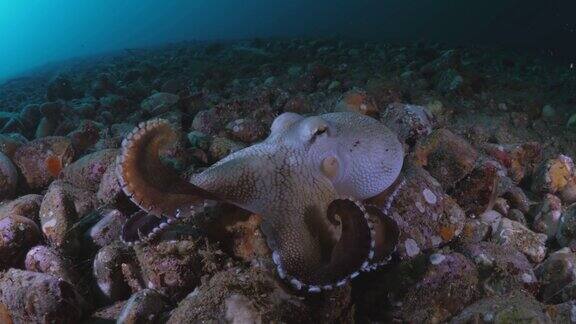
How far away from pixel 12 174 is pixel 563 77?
562 inches

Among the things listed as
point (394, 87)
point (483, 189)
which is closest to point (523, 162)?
point (483, 189)

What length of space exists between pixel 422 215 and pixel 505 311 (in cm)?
123

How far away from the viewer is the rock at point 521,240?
12.2 feet

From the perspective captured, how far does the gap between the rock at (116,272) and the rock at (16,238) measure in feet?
2.54

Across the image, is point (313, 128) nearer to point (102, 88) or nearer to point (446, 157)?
point (446, 157)

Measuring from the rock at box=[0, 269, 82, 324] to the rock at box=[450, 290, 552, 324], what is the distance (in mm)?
2551

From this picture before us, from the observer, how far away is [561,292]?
10.0 feet

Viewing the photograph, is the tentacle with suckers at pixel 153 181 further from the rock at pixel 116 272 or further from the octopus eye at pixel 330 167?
the octopus eye at pixel 330 167

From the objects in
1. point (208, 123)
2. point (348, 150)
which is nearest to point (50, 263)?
point (348, 150)

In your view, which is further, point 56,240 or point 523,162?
point 523,162

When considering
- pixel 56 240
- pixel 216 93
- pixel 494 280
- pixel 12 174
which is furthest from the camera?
pixel 216 93

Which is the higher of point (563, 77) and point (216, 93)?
point (216, 93)

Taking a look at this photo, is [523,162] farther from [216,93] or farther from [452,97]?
[216,93]

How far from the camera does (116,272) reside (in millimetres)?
3227
